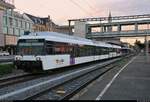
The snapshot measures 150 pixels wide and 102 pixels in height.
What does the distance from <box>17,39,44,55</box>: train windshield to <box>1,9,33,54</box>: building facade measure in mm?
63209

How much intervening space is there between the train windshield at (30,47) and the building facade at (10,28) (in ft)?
207

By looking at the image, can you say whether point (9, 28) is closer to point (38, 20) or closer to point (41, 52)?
point (38, 20)

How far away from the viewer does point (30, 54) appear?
22453mm

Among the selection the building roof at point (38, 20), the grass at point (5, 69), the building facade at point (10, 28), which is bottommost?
the grass at point (5, 69)

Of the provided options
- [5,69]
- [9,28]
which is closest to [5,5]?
[9,28]

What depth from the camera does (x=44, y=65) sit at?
71.9ft

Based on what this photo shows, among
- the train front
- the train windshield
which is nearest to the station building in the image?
the train windshield

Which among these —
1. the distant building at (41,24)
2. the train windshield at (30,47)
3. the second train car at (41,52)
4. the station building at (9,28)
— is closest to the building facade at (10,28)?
the station building at (9,28)

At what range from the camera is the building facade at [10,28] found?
89.6 meters

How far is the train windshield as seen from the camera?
Result: 22.2m

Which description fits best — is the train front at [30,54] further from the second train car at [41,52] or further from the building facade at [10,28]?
the building facade at [10,28]

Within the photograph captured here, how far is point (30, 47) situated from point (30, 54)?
0.51 meters

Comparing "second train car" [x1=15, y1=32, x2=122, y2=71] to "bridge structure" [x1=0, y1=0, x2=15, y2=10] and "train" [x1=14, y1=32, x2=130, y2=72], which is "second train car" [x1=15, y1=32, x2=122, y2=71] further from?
"bridge structure" [x1=0, y1=0, x2=15, y2=10]

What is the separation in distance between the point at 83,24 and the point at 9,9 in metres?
25.9
